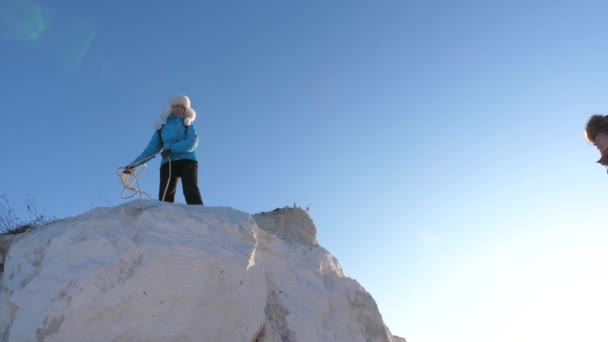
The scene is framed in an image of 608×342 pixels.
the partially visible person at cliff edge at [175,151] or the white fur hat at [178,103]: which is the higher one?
the white fur hat at [178,103]

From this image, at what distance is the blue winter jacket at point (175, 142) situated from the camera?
5930 mm

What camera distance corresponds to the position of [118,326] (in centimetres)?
364

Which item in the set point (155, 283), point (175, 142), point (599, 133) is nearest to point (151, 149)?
point (175, 142)

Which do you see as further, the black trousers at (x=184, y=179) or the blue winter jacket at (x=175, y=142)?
the blue winter jacket at (x=175, y=142)

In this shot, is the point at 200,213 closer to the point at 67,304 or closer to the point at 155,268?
the point at 155,268

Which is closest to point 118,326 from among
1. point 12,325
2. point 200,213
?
point 12,325

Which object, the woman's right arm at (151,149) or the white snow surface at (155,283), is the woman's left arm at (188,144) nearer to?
the woman's right arm at (151,149)

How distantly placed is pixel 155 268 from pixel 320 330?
172 centimetres

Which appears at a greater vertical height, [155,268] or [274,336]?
[155,268]

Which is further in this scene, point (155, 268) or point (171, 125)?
point (171, 125)

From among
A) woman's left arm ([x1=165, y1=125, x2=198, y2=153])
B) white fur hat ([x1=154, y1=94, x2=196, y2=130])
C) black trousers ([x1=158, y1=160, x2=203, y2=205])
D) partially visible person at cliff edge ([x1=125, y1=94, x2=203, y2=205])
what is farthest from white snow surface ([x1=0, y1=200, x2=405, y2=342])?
white fur hat ([x1=154, y1=94, x2=196, y2=130])

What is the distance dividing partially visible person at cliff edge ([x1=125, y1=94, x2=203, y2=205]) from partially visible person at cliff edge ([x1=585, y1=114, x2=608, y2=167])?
389 centimetres

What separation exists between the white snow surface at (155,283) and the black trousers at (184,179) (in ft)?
3.63

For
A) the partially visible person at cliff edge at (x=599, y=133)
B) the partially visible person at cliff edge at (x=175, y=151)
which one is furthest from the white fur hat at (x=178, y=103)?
the partially visible person at cliff edge at (x=599, y=133)
